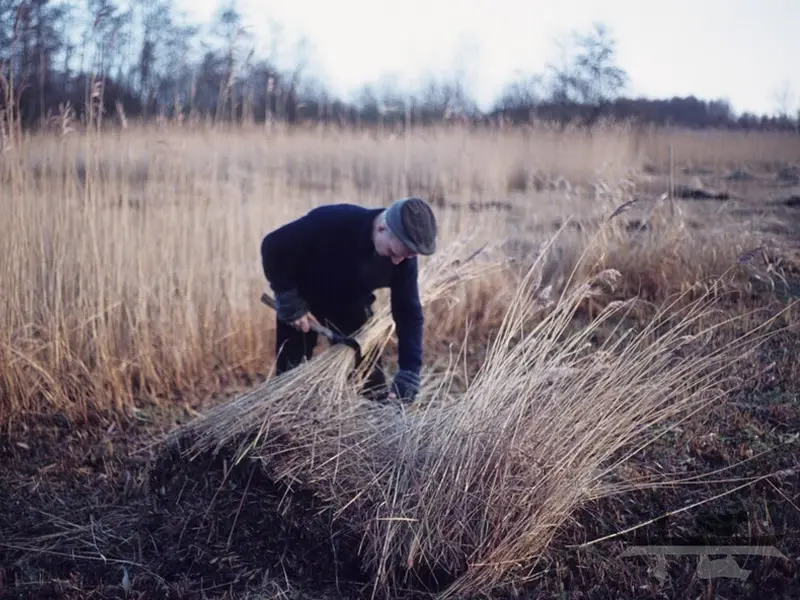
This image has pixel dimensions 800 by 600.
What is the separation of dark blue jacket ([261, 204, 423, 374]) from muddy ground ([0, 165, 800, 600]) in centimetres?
95

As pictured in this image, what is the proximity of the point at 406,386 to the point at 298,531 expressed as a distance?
870 millimetres

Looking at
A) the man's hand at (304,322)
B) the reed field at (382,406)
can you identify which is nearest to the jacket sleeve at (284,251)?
the man's hand at (304,322)

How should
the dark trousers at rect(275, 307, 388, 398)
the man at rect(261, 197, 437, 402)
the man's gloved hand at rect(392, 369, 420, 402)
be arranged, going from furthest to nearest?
the dark trousers at rect(275, 307, 388, 398) → the man at rect(261, 197, 437, 402) → the man's gloved hand at rect(392, 369, 420, 402)

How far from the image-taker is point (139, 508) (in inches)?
130

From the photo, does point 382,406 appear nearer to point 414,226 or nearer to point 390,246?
point 390,246

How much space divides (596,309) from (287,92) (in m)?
3.15

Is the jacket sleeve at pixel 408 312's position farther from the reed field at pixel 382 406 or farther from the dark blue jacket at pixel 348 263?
the reed field at pixel 382 406

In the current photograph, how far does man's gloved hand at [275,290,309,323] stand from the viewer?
144 inches

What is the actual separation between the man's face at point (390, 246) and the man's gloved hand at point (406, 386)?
1.64ft

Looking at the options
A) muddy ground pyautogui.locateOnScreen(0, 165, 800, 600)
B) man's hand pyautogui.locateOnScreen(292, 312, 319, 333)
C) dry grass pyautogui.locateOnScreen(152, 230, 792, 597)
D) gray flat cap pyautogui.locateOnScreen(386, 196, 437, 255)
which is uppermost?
gray flat cap pyautogui.locateOnScreen(386, 196, 437, 255)

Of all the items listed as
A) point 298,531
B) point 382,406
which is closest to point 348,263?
point 382,406
